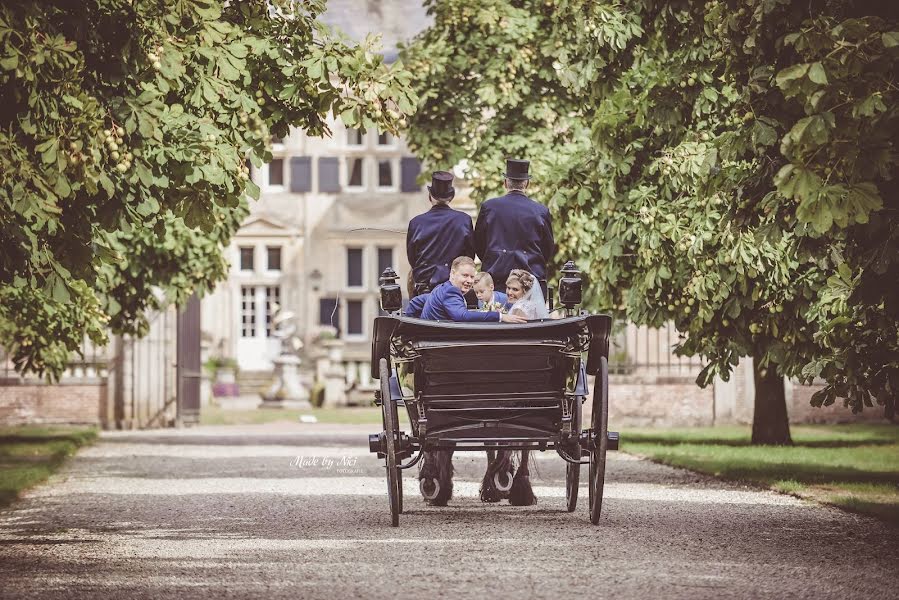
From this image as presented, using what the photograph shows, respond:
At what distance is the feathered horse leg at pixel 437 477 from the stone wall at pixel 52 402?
19.1 metres

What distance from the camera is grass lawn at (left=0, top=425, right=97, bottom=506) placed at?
16.1m

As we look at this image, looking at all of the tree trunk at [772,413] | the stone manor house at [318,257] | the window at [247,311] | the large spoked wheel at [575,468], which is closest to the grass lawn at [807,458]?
the tree trunk at [772,413]

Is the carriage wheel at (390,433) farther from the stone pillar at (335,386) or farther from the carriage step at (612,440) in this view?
the stone pillar at (335,386)

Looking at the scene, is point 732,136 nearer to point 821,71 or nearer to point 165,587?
point 821,71

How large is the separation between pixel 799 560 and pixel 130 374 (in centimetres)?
2290

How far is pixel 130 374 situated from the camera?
30641mm

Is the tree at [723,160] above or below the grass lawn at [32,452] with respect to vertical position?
above

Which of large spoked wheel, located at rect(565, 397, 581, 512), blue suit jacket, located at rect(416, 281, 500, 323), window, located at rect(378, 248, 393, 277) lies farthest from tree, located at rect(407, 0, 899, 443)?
window, located at rect(378, 248, 393, 277)

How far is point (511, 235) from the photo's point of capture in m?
11.7

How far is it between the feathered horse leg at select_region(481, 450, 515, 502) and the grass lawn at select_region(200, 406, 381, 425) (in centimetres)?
1981

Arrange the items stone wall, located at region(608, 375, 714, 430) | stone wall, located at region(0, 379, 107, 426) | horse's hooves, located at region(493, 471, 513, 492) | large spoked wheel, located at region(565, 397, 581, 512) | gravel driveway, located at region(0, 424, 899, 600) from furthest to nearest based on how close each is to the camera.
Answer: stone wall, located at region(608, 375, 714, 430) → stone wall, located at region(0, 379, 107, 426) → horse's hooves, located at region(493, 471, 513, 492) → large spoked wheel, located at region(565, 397, 581, 512) → gravel driveway, located at region(0, 424, 899, 600)

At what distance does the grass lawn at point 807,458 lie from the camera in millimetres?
14375

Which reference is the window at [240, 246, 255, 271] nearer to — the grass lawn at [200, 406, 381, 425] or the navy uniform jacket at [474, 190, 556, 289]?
the grass lawn at [200, 406, 381, 425]

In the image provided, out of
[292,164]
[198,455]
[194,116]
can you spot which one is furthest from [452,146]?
[292,164]
